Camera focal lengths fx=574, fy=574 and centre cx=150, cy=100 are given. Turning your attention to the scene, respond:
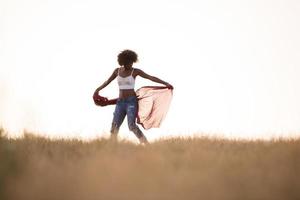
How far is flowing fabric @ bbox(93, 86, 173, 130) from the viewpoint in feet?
45.7

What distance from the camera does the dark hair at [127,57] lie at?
40.7ft

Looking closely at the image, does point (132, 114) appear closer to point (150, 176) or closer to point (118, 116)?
point (118, 116)

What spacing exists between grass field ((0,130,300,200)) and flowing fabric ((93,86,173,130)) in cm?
413

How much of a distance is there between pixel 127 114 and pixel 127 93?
46 centimetres

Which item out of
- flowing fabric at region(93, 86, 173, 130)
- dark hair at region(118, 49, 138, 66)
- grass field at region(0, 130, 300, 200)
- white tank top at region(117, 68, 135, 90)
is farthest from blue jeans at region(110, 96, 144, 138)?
grass field at region(0, 130, 300, 200)

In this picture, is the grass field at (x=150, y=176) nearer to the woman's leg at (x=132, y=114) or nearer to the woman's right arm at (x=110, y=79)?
the woman's leg at (x=132, y=114)

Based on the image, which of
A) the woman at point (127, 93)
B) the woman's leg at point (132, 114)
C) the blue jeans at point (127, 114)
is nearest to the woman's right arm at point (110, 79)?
the woman at point (127, 93)

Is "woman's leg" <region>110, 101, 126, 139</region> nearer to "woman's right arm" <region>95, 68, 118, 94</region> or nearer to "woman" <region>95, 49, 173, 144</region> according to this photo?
"woman" <region>95, 49, 173, 144</region>

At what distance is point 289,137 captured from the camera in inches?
495

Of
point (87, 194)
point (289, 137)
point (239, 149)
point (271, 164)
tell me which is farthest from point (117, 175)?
point (289, 137)

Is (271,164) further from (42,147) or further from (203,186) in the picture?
(42,147)

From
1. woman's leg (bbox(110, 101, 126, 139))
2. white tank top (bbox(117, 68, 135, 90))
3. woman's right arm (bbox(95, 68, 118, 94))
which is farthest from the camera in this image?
woman's right arm (bbox(95, 68, 118, 94))

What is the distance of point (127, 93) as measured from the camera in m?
12.3

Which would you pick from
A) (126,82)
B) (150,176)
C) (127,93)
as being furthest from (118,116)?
(150,176)
